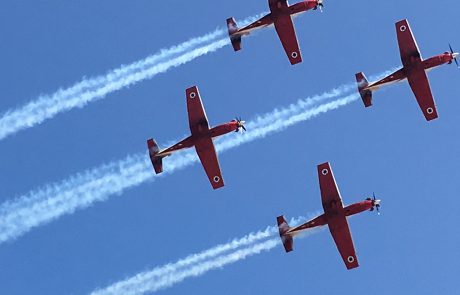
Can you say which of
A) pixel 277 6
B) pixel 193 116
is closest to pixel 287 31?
pixel 277 6

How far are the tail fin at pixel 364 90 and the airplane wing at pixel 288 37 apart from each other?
5802mm

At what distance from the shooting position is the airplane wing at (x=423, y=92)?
132375 millimetres

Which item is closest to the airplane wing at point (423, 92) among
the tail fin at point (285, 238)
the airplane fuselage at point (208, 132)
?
the airplane fuselage at point (208, 132)

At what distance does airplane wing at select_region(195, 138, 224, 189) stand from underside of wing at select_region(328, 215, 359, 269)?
9.54 meters

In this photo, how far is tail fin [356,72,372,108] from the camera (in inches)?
5217

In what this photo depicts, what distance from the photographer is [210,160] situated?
131375 millimetres

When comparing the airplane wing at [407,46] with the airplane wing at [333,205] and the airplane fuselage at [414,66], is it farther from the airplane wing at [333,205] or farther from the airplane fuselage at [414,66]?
the airplane wing at [333,205]

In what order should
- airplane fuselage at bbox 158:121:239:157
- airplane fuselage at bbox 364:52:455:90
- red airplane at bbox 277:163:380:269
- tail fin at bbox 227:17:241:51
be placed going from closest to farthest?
red airplane at bbox 277:163:380:269, airplane fuselage at bbox 158:121:239:157, airplane fuselage at bbox 364:52:455:90, tail fin at bbox 227:17:241:51

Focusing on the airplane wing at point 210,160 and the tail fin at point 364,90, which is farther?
the tail fin at point 364,90

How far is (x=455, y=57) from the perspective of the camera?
432ft

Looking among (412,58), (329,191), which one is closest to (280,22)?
(412,58)

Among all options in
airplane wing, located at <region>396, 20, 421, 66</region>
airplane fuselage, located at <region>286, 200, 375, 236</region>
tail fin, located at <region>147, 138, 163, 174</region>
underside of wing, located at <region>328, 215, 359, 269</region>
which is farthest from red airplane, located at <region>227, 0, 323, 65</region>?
underside of wing, located at <region>328, 215, 359, 269</region>

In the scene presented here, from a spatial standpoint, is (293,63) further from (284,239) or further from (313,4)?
(284,239)

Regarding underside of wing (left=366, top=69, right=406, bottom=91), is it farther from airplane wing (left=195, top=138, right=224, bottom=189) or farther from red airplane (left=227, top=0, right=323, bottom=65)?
airplane wing (left=195, top=138, right=224, bottom=189)
